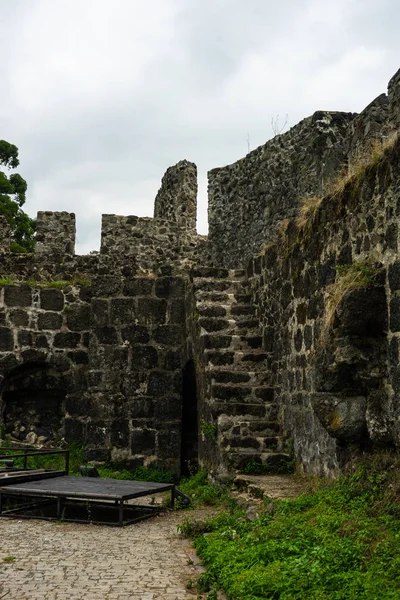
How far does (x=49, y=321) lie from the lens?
12695 millimetres

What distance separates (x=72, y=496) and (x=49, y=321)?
5.41m

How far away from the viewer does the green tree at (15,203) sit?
32.2 m

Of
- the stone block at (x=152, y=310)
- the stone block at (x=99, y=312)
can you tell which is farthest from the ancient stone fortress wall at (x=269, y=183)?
the stone block at (x=99, y=312)

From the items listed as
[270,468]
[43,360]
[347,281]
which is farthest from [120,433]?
[347,281]

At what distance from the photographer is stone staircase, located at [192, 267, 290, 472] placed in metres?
9.01

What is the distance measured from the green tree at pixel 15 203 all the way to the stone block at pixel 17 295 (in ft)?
59.7

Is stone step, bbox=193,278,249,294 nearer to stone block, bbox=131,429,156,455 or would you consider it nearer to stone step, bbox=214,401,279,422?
stone step, bbox=214,401,279,422

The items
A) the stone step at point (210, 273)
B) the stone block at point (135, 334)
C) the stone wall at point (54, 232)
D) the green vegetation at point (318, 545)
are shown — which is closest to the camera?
the green vegetation at point (318, 545)

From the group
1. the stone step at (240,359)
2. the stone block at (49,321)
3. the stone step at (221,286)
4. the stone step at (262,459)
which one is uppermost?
the stone step at (221,286)

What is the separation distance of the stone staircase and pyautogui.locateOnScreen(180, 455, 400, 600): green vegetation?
6.91ft

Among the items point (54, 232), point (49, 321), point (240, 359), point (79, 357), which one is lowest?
point (240, 359)

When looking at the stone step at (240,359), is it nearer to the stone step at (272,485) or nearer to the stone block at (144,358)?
the stone step at (272,485)

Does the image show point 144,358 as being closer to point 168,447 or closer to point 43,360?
point 168,447

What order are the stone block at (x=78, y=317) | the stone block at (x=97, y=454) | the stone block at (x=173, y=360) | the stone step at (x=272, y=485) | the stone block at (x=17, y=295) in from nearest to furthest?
the stone step at (x=272, y=485)
the stone block at (x=97, y=454)
the stone block at (x=173, y=360)
the stone block at (x=17, y=295)
the stone block at (x=78, y=317)
